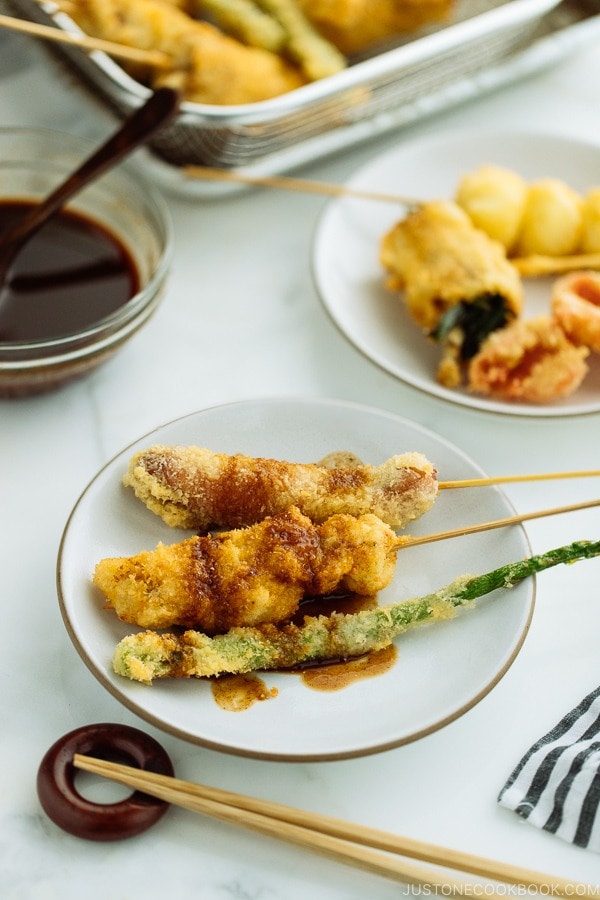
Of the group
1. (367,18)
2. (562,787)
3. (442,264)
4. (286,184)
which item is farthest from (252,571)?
(367,18)

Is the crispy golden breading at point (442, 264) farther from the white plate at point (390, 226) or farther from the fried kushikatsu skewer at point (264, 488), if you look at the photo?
the fried kushikatsu skewer at point (264, 488)

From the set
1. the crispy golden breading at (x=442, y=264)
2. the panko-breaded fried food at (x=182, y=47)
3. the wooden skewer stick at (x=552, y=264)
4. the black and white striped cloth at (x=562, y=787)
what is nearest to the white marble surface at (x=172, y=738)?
the black and white striped cloth at (x=562, y=787)

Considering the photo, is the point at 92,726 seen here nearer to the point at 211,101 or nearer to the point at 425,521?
the point at 425,521

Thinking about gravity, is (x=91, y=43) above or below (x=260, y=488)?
above

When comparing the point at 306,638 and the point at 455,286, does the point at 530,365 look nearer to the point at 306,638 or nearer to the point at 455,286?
the point at 455,286

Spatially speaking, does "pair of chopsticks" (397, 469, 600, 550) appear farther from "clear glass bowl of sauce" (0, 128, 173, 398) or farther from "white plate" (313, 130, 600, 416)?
"clear glass bowl of sauce" (0, 128, 173, 398)

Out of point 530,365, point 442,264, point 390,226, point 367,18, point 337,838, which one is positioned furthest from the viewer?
point 367,18

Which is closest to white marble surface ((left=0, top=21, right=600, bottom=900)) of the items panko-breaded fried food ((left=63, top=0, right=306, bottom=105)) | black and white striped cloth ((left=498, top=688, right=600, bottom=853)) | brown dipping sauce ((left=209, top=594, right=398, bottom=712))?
black and white striped cloth ((left=498, top=688, right=600, bottom=853))
